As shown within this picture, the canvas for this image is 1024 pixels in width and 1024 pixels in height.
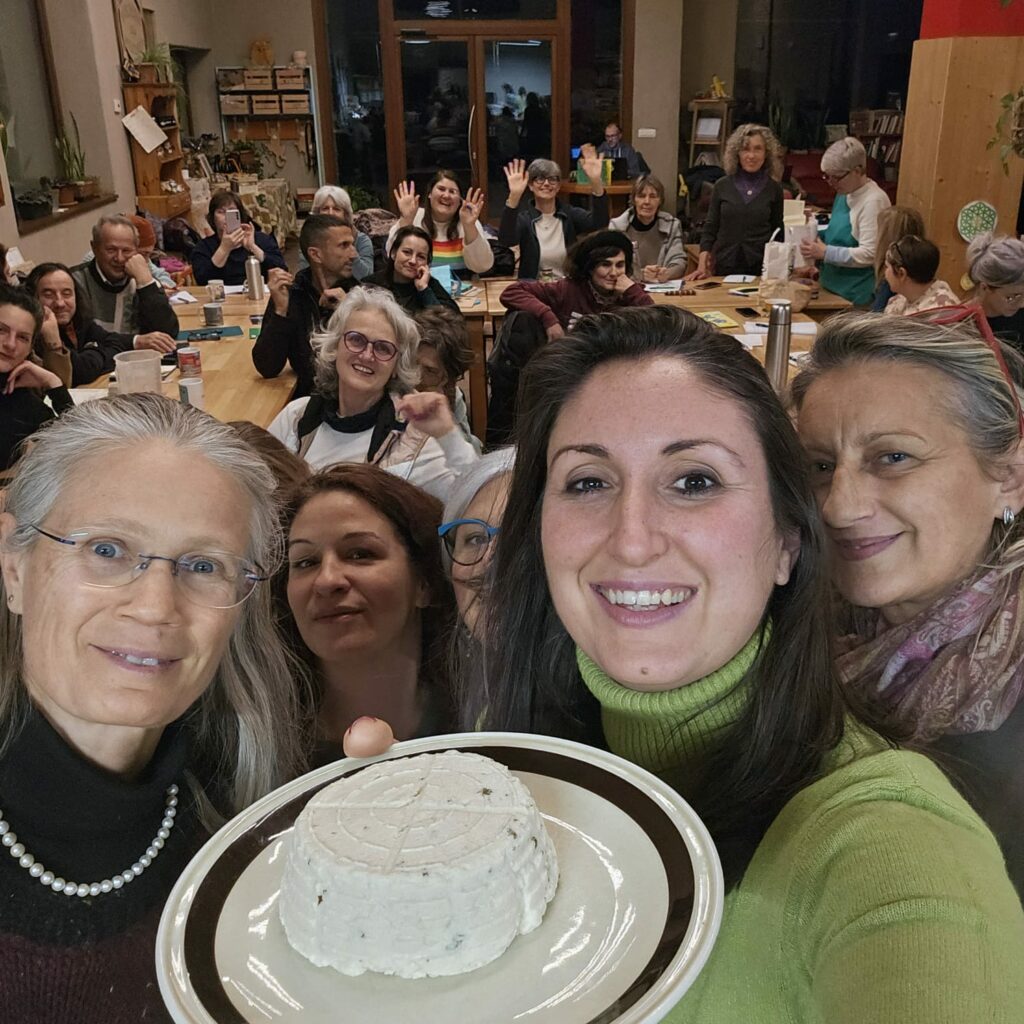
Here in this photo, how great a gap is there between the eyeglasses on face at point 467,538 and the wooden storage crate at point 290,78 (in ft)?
30.4

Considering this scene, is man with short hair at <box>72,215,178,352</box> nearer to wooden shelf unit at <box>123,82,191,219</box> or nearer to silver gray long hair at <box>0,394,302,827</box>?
wooden shelf unit at <box>123,82,191,219</box>

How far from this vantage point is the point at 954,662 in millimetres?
1427

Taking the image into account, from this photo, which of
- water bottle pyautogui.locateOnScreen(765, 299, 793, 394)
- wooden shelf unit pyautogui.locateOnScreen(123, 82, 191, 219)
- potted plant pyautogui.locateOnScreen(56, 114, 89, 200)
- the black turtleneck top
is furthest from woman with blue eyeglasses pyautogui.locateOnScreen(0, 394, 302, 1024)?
wooden shelf unit pyautogui.locateOnScreen(123, 82, 191, 219)

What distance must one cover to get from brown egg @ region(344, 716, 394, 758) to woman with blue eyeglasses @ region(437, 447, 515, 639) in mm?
721

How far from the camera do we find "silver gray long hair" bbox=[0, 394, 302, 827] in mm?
1181

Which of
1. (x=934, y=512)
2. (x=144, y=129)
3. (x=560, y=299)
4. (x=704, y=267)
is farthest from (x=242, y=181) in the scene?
(x=934, y=512)

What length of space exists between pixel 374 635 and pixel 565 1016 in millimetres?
1216

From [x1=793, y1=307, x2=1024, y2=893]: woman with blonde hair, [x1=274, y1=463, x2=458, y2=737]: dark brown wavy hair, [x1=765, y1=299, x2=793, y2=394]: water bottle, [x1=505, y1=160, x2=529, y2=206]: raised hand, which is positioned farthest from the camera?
[x1=505, y1=160, x2=529, y2=206]: raised hand

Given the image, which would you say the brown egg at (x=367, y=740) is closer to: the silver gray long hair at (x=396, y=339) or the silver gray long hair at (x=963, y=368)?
the silver gray long hair at (x=963, y=368)

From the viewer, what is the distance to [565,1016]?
708 millimetres

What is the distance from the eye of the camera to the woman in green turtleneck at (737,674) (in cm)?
78

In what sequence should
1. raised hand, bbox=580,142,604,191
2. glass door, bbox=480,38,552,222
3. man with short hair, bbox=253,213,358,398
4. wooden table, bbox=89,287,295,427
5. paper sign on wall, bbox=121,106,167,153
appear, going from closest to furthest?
wooden table, bbox=89,287,295,427 → man with short hair, bbox=253,213,358,398 → raised hand, bbox=580,142,604,191 → paper sign on wall, bbox=121,106,167,153 → glass door, bbox=480,38,552,222

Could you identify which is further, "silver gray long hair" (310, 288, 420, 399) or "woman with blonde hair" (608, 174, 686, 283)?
"woman with blonde hair" (608, 174, 686, 283)

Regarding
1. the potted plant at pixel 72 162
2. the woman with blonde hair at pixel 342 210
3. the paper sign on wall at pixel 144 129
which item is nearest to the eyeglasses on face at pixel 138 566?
the woman with blonde hair at pixel 342 210
